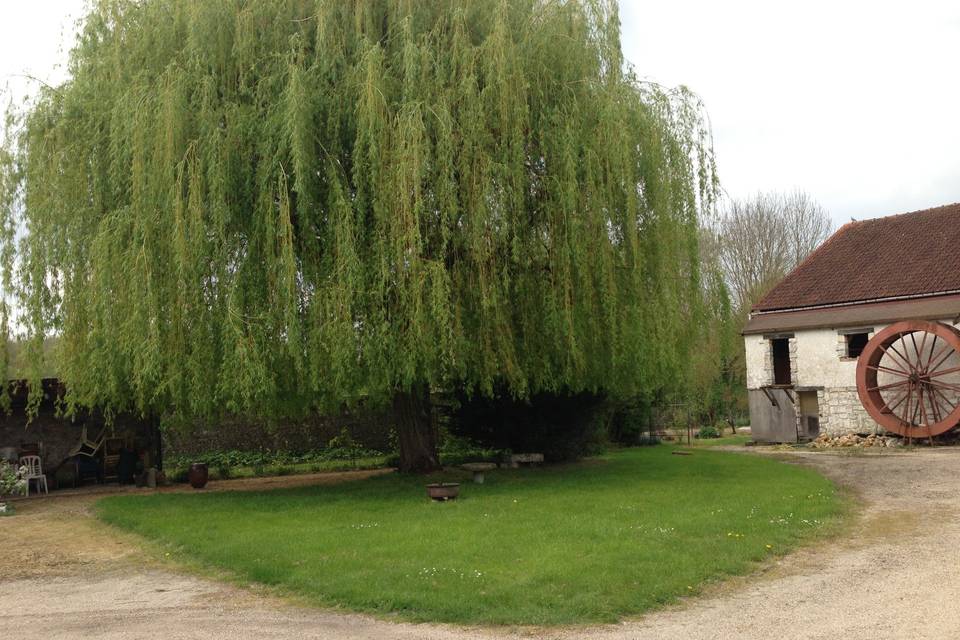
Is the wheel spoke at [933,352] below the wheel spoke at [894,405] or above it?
above

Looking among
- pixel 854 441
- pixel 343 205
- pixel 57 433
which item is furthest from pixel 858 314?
pixel 57 433

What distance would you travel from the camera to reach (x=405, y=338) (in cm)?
1076

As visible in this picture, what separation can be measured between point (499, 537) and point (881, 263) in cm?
1859

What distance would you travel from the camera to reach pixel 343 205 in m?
10.6

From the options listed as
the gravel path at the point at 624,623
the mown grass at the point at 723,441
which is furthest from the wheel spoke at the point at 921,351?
the gravel path at the point at 624,623

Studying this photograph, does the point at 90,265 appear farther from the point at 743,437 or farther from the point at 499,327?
the point at 743,437

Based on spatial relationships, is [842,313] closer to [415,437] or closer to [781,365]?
[781,365]

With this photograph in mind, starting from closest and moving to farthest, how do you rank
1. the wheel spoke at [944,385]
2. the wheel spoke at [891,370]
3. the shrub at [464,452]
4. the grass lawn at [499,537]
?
the grass lawn at [499,537]
the shrub at [464,452]
the wheel spoke at [944,385]
the wheel spoke at [891,370]

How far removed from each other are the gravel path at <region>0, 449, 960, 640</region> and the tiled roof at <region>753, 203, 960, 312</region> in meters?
13.6

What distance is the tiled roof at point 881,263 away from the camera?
69.8 feet

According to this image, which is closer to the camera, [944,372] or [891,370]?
[944,372]

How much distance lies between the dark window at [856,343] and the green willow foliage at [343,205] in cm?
1182

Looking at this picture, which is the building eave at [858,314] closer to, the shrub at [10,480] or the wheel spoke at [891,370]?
the wheel spoke at [891,370]

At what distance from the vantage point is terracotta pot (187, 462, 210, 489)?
48.1ft
